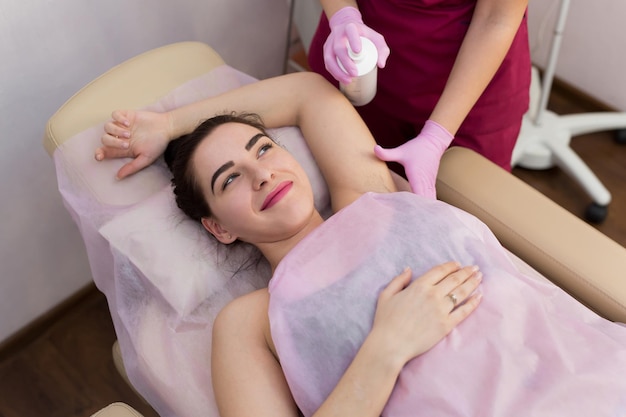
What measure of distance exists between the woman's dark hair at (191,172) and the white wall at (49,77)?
0.48m

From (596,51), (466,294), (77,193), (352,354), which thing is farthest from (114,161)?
(596,51)

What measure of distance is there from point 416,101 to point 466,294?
1.89 feet

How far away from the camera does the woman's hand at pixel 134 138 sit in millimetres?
1316

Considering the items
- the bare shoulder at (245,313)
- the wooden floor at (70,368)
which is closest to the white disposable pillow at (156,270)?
the bare shoulder at (245,313)

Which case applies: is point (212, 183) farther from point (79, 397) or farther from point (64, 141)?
point (79, 397)

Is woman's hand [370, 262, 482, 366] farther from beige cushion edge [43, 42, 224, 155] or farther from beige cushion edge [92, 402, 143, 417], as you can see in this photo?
beige cushion edge [43, 42, 224, 155]

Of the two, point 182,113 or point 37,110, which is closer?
point 182,113

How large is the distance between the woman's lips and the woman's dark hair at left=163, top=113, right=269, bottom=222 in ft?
0.41

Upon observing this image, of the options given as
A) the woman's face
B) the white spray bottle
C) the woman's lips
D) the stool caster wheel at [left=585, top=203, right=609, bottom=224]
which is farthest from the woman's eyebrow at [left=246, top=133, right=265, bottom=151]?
the stool caster wheel at [left=585, top=203, right=609, bottom=224]

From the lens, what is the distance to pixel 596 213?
2109 mm

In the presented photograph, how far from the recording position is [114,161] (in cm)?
→ 135

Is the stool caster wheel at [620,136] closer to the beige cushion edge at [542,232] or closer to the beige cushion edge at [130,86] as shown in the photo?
the beige cushion edge at [542,232]

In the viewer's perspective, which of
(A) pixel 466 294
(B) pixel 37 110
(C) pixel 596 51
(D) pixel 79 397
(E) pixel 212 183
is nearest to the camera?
(A) pixel 466 294

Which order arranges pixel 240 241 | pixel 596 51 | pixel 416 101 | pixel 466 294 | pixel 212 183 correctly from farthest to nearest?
pixel 596 51 → pixel 416 101 → pixel 240 241 → pixel 212 183 → pixel 466 294
